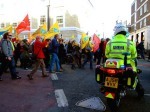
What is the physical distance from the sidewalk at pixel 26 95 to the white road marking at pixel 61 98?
115 mm

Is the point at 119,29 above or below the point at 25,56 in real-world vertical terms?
above

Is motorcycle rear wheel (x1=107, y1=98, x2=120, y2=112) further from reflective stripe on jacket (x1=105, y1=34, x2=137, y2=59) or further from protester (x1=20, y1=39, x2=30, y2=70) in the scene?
protester (x1=20, y1=39, x2=30, y2=70)

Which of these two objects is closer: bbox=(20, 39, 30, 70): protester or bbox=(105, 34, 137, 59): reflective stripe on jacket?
bbox=(105, 34, 137, 59): reflective stripe on jacket

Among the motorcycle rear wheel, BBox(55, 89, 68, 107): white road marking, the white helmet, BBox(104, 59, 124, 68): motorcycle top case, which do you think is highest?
the white helmet

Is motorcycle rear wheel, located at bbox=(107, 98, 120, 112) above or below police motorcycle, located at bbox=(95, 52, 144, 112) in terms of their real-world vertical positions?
below

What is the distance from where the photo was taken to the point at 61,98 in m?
7.04

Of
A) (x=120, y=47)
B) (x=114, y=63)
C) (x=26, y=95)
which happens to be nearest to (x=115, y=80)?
(x=114, y=63)

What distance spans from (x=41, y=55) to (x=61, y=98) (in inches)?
149

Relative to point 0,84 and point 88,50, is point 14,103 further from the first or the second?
point 88,50

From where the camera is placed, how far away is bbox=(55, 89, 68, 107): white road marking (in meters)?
6.42

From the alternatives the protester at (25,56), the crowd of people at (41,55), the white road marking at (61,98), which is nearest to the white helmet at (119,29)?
the white road marking at (61,98)

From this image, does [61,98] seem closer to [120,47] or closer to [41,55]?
[120,47]

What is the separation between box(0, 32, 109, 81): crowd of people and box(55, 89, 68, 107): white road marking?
2649 millimetres

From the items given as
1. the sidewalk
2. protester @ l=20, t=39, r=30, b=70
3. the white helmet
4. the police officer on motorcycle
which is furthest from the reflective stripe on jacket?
protester @ l=20, t=39, r=30, b=70
